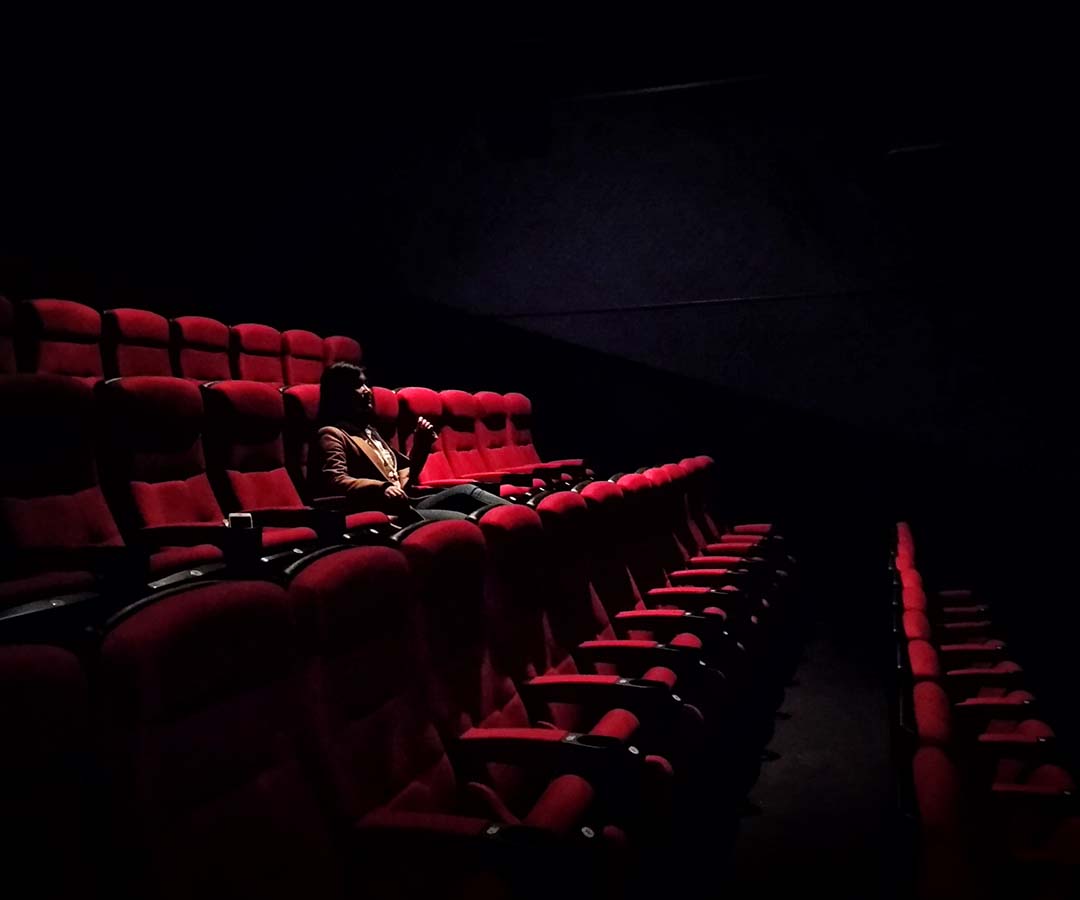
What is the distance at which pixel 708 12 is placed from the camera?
242 centimetres

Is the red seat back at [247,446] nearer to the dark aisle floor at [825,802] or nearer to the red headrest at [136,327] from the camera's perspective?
the red headrest at [136,327]

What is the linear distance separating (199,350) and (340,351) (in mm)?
509

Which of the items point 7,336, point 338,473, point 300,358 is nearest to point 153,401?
point 338,473

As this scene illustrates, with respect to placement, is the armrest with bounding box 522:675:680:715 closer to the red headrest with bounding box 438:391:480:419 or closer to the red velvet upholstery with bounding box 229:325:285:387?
the red headrest with bounding box 438:391:480:419

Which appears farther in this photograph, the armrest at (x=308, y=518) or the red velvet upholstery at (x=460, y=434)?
the red velvet upholstery at (x=460, y=434)

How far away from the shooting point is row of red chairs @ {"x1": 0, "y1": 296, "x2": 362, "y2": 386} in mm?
1819

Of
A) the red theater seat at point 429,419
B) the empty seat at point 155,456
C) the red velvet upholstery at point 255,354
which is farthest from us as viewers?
the red velvet upholstery at point 255,354

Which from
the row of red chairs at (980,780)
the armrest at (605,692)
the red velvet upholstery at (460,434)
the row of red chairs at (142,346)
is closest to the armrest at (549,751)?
the armrest at (605,692)

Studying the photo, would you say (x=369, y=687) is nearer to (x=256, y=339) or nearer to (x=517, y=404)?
(x=256, y=339)

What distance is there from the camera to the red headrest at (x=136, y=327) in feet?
6.52

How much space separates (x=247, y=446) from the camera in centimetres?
150

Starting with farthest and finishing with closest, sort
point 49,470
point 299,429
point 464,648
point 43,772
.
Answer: point 299,429 < point 49,470 < point 464,648 < point 43,772

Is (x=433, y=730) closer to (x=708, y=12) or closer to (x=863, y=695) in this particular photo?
(x=863, y=695)

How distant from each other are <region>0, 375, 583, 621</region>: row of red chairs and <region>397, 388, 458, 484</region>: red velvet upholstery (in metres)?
0.43
